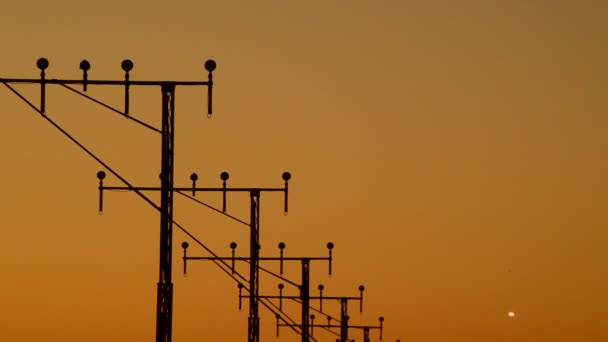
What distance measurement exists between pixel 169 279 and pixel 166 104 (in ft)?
Answer: 12.2

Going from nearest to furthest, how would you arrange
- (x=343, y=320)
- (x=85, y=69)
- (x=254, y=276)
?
1. (x=85, y=69)
2. (x=254, y=276)
3. (x=343, y=320)

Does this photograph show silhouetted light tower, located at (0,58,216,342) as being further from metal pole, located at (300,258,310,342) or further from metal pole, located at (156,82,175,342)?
metal pole, located at (300,258,310,342)

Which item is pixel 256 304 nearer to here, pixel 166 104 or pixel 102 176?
pixel 102 176

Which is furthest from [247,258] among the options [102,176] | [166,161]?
[166,161]

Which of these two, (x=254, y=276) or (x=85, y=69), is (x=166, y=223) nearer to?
(x=85, y=69)

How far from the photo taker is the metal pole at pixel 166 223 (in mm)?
44281

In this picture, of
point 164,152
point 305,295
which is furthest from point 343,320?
point 164,152

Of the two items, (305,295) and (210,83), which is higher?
(210,83)

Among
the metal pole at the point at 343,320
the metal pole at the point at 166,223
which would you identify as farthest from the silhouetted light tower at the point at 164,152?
the metal pole at the point at 343,320

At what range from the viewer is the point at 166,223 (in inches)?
1734

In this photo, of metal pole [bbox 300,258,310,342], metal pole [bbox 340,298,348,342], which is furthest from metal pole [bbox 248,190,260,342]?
metal pole [bbox 340,298,348,342]

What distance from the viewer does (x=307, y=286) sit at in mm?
72062

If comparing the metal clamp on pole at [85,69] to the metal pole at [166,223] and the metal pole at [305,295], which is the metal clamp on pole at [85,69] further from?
the metal pole at [305,295]

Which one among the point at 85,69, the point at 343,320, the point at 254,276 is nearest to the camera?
the point at 85,69
